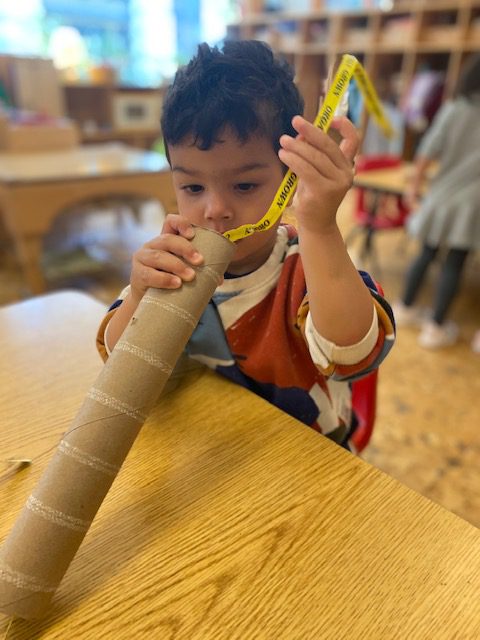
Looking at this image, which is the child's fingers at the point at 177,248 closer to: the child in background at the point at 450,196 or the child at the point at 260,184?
the child at the point at 260,184

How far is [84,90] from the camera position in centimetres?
367

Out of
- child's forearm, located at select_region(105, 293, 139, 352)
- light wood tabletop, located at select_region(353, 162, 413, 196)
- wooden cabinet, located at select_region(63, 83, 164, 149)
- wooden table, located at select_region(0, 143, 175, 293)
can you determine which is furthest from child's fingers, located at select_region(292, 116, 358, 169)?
wooden cabinet, located at select_region(63, 83, 164, 149)

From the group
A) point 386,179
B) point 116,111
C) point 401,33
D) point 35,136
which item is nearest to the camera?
point 386,179

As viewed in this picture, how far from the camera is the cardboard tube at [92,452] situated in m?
0.33

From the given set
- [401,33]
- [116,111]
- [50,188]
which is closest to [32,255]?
[50,188]

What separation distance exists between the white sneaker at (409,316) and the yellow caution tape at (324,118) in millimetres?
1796

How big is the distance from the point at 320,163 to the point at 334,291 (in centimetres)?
11

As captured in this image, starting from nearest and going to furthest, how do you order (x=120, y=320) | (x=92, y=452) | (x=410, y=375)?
(x=92, y=452) < (x=120, y=320) < (x=410, y=375)

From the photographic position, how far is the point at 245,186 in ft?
1.36

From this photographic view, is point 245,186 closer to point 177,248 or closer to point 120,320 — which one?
point 177,248

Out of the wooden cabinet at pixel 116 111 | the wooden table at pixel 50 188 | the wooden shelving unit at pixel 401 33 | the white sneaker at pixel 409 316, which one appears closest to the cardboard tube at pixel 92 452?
the wooden table at pixel 50 188

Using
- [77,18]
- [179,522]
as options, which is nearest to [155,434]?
[179,522]

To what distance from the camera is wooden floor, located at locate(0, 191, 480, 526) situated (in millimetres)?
1330

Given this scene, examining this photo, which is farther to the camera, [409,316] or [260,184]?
[409,316]
